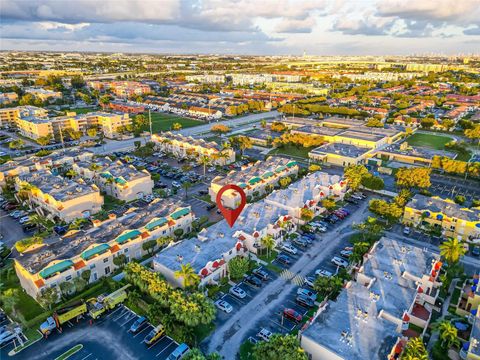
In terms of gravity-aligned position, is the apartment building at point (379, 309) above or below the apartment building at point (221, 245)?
above

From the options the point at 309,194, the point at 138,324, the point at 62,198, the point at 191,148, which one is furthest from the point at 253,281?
the point at 191,148

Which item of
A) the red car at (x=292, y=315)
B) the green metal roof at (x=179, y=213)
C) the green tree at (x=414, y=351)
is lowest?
the red car at (x=292, y=315)

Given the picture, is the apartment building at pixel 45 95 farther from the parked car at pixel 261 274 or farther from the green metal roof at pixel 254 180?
the parked car at pixel 261 274

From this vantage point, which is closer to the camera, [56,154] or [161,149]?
[56,154]

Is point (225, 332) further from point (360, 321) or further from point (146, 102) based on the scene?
point (146, 102)

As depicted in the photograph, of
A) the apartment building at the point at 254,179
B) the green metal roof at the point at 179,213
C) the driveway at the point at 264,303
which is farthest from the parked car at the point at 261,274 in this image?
the apartment building at the point at 254,179

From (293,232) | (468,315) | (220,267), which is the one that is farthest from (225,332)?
(468,315)

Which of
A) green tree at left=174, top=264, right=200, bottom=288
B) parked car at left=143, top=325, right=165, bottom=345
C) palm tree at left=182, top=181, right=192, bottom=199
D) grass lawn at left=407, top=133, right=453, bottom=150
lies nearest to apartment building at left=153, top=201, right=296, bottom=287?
green tree at left=174, top=264, right=200, bottom=288

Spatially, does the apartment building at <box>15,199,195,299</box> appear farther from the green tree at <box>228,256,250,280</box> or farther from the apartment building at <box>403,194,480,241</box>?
the apartment building at <box>403,194,480,241</box>
